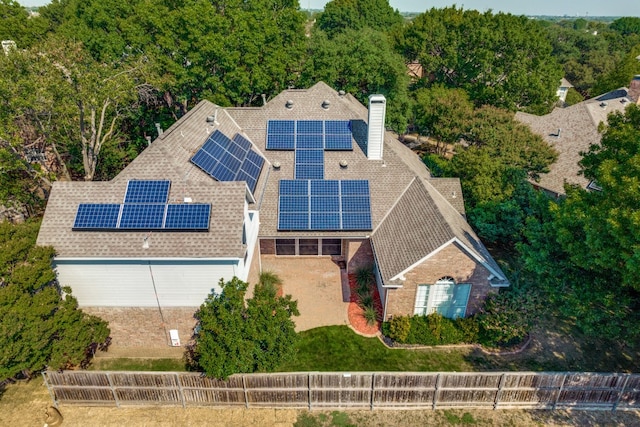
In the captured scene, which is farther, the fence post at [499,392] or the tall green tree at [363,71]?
the tall green tree at [363,71]

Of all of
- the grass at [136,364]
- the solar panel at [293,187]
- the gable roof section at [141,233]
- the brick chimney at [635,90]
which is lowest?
the grass at [136,364]

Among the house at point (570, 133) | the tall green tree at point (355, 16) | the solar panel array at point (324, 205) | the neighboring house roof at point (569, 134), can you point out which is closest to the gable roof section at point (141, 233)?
the solar panel array at point (324, 205)

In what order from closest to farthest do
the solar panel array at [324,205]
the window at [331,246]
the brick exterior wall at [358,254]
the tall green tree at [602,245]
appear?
the tall green tree at [602,245], the solar panel array at [324,205], the brick exterior wall at [358,254], the window at [331,246]

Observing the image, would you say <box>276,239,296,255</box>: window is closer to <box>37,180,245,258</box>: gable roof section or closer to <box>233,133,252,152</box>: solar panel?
<box>233,133,252,152</box>: solar panel

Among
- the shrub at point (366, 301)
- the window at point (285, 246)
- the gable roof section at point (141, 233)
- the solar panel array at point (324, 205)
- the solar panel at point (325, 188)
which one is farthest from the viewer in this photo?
the window at point (285, 246)

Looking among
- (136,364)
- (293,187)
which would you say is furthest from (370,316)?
(136,364)

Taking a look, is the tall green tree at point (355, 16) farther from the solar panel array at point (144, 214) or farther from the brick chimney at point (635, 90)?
the solar panel array at point (144, 214)

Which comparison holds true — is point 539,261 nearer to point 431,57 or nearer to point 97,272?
point 97,272
